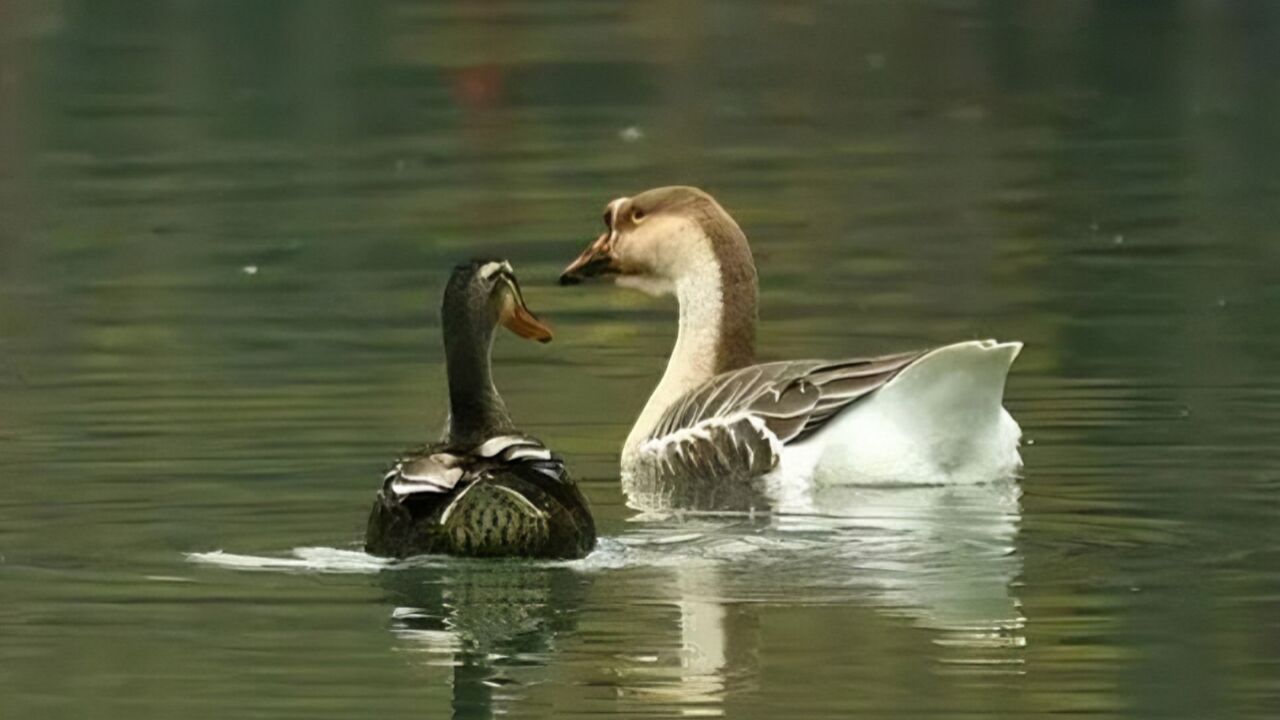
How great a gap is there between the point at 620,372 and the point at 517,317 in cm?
389

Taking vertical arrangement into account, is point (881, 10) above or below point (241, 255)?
above

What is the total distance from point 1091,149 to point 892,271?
693 centimetres

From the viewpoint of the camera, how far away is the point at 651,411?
13930 mm

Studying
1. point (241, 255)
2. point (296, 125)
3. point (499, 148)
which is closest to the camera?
point (241, 255)

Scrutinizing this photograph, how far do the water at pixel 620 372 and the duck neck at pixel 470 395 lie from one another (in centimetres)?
46

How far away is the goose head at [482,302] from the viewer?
448 inches

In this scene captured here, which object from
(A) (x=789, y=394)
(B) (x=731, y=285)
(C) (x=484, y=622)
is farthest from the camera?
(B) (x=731, y=285)

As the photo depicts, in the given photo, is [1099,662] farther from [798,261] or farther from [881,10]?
[881,10]

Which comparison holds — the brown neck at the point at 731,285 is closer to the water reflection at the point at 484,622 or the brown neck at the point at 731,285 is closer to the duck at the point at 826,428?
the duck at the point at 826,428

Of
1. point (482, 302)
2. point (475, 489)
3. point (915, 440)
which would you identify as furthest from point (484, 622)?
point (915, 440)

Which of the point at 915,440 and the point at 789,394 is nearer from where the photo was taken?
the point at 915,440

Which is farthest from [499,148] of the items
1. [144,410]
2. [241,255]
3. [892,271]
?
[144,410]

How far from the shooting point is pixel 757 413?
12.9 m

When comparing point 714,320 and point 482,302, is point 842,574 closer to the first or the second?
point 482,302
